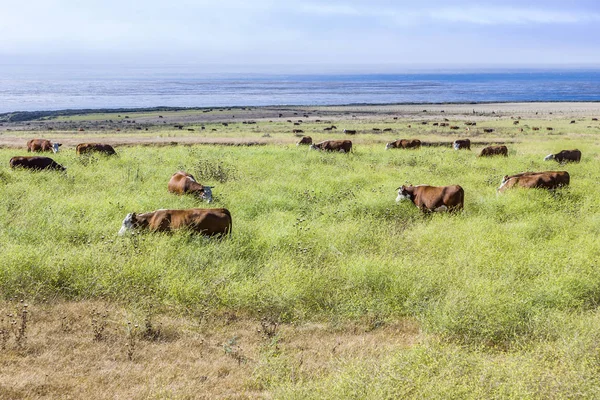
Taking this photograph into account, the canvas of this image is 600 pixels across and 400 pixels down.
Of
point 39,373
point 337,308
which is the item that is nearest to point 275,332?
point 337,308

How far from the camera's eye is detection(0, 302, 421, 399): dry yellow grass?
494 cm

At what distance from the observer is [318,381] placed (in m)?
5.02

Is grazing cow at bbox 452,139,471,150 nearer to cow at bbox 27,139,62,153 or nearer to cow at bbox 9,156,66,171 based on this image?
cow at bbox 9,156,66,171

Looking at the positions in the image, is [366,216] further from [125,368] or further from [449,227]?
[125,368]

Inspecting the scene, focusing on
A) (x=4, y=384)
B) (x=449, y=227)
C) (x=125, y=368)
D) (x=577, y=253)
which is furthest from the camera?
(x=449, y=227)

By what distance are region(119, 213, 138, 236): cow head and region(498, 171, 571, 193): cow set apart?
943 centimetres

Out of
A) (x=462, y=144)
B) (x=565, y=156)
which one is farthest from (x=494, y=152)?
(x=462, y=144)

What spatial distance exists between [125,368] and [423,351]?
3158 mm

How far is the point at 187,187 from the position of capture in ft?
→ 42.7

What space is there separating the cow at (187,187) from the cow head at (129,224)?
304 centimetres

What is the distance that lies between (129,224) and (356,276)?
4436mm

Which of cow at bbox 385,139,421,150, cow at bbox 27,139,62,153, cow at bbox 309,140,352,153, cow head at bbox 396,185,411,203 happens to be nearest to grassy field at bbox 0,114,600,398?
cow head at bbox 396,185,411,203

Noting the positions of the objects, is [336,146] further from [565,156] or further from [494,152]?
[565,156]

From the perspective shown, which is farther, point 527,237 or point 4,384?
point 527,237
